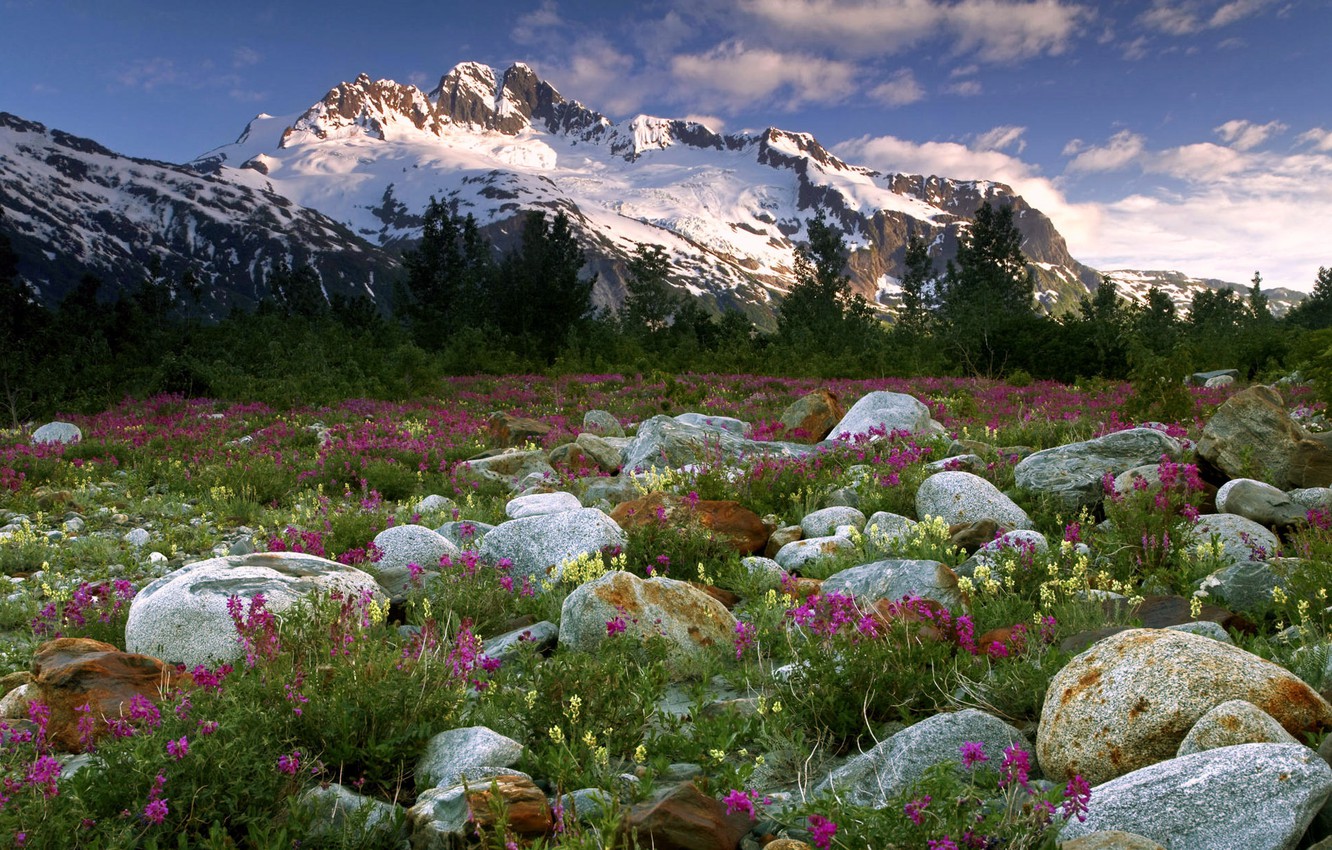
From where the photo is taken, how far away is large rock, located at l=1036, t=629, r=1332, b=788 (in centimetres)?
326

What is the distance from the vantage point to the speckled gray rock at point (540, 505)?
8867mm

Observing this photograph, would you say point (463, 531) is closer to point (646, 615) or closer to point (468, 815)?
point (646, 615)

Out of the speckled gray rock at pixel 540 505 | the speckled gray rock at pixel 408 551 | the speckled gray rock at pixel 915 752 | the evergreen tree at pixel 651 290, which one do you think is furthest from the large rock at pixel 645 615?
the evergreen tree at pixel 651 290

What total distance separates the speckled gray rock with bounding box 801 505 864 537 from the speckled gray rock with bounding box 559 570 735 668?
259 centimetres

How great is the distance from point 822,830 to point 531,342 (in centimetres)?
3818

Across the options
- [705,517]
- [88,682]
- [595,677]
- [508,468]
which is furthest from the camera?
[508,468]

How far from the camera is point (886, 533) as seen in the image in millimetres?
6895

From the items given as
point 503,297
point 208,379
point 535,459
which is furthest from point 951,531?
point 503,297

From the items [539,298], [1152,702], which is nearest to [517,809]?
[1152,702]

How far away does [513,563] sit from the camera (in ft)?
22.4

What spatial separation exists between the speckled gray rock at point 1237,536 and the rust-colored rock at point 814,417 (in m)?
8.15

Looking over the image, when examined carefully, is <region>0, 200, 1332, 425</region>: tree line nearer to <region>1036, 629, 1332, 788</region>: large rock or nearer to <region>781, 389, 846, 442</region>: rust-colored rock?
<region>781, 389, 846, 442</region>: rust-colored rock

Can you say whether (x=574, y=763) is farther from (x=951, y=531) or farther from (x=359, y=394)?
(x=359, y=394)

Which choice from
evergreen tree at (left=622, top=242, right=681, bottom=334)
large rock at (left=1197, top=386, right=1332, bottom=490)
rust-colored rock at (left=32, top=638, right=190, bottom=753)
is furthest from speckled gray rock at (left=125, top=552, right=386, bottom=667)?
evergreen tree at (left=622, top=242, right=681, bottom=334)
